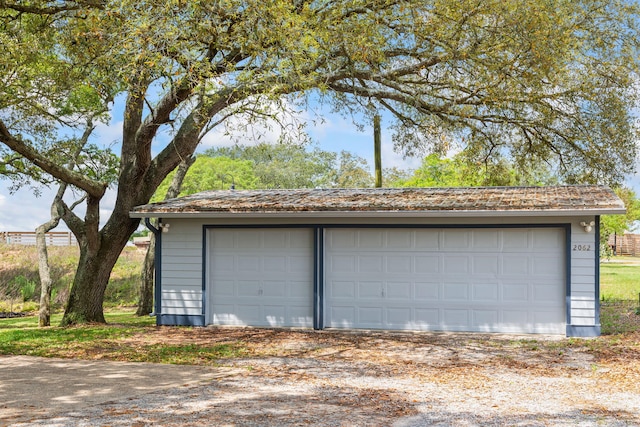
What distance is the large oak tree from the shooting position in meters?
11.1

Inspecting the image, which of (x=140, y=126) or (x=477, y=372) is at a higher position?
(x=140, y=126)

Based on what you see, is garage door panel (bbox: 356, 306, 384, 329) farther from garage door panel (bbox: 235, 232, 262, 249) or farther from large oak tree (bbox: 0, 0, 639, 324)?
large oak tree (bbox: 0, 0, 639, 324)

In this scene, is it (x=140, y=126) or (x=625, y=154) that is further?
(x=625, y=154)

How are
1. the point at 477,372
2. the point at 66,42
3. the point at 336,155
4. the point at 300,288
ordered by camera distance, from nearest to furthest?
1. the point at 477,372
2. the point at 66,42
3. the point at 300,288
4. the point at 336,155

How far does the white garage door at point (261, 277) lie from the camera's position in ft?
48.4

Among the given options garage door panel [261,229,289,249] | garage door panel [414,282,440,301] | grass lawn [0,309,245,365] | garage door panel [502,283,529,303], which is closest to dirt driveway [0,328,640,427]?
grass lawn [0,309,245,365]

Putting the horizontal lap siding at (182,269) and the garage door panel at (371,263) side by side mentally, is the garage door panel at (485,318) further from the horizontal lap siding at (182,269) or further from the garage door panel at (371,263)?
the horizontal lap siding at (182,269)

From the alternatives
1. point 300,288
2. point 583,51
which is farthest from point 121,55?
point 583,51

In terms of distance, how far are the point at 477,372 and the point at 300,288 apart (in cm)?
567

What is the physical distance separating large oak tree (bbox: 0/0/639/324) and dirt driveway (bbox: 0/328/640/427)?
433 cm

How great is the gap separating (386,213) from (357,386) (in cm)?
542

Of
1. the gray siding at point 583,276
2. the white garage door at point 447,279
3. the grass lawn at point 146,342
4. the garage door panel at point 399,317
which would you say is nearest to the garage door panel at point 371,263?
the white garage door at point 447,279

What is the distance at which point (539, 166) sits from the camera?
66.4ft

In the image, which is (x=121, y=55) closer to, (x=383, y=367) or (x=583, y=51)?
(x=383, y=367)
